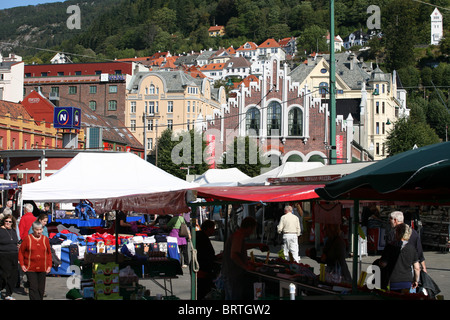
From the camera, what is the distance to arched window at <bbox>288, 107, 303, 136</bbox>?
56594 mm

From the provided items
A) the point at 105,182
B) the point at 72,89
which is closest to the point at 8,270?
the point at 105,182

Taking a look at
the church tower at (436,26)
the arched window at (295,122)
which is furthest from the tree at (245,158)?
the church tower at (436,26)

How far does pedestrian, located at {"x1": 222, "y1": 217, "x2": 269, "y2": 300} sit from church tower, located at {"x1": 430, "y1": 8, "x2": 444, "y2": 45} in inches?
6792

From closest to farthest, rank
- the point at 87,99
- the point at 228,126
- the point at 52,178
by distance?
the point at 52,178 < the point at 228,126 < the point at 87,99

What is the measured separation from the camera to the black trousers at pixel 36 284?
1133cm

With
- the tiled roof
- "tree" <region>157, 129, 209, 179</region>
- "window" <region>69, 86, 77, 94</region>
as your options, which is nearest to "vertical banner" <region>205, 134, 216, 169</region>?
"tree" <region>157, 129, 209, 179</region>

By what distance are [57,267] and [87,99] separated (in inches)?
3018

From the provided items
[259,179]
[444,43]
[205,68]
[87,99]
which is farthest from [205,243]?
[205,68]

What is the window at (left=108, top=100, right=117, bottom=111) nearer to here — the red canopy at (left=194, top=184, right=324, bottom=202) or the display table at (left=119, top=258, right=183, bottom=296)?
the display table at (left=119, top=258, right=183, bottom=296)

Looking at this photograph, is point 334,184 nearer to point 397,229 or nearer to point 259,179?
point 397,229

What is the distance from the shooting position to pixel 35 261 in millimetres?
11398

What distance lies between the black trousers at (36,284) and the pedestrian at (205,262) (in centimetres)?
302

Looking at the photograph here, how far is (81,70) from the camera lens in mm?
99000

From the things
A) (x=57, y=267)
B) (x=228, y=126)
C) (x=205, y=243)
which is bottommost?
(x=57, y=267)
